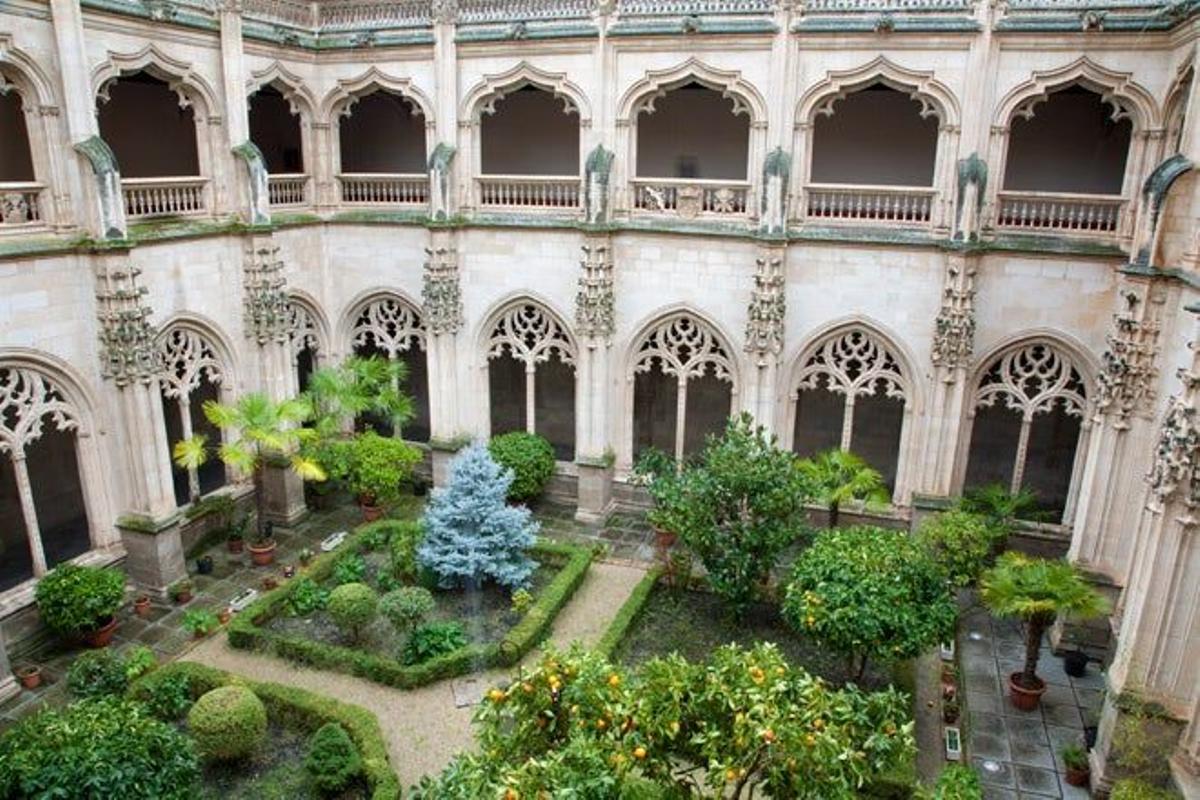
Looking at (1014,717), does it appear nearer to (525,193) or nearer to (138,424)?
(525,193)

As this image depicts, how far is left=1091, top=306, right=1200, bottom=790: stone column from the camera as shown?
1094cm

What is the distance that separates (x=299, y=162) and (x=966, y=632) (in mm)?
20278

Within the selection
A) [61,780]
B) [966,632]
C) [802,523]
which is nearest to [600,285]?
[802,523]

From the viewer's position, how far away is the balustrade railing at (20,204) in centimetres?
1448

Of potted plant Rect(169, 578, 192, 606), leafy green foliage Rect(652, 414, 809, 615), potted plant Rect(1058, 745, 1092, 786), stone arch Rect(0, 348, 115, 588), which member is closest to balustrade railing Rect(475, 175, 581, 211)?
→ leafy green foliage Rect(652, 414, 809, 615)

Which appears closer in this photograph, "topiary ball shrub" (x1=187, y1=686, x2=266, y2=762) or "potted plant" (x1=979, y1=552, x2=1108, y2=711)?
"topiary ball shrub" (x1=187, y1=686, x2=266, y2=762)

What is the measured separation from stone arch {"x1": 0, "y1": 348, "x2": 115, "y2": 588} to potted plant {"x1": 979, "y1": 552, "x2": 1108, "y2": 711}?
51.0ft

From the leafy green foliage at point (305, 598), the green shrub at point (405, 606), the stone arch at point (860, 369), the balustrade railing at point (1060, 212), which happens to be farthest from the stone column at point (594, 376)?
the balustrade railing at point (1060, 212)

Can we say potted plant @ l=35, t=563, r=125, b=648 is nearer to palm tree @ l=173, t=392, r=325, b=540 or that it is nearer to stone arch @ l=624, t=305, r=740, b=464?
palm tree @ l=173, t=392, r=325, b=540

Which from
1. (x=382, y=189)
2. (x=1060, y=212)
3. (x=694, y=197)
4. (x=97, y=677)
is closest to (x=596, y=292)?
(x=694, y=197)

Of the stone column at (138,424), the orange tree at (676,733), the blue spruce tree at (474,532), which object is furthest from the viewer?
the blue spruce tree at (474,532)

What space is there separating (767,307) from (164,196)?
40.2 feet

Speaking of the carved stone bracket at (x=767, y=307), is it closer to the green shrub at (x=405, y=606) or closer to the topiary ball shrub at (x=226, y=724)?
the green shrub at (x=405, y=606)

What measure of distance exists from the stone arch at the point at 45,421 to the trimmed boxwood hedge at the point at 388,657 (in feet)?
11.5
